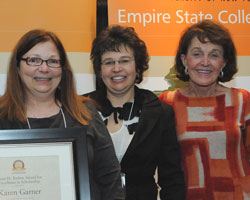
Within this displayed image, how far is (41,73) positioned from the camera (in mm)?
1837

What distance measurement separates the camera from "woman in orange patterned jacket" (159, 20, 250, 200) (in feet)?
7.45

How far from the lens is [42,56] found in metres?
1.85

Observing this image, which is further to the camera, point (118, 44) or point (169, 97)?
point (169, 97)

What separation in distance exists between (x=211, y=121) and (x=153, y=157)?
43 centimetres

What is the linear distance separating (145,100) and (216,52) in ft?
1.75

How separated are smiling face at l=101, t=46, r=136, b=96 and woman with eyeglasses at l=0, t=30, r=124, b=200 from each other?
A: 0.40m

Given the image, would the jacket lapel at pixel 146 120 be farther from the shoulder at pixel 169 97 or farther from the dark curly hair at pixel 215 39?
the dark curly hair at pixel 215 39

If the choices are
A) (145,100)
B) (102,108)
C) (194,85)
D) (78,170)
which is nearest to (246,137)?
(194,85)

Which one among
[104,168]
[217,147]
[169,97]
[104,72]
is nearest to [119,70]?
[104,72]

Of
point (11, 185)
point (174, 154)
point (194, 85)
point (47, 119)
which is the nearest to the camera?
point (11, 185)

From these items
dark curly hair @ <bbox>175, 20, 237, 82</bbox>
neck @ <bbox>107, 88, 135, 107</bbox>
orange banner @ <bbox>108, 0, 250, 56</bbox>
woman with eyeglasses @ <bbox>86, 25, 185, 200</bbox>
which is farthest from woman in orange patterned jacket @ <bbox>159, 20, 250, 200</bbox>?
orange banner @ <bbox>108, 0, 250, 56</bbox>

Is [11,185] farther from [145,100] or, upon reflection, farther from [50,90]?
[145,100]

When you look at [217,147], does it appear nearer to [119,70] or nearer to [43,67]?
[119,70]

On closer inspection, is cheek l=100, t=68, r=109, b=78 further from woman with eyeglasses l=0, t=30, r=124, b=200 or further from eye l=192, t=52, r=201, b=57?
Answer: eye l=192, t=52, r=201, b=57
